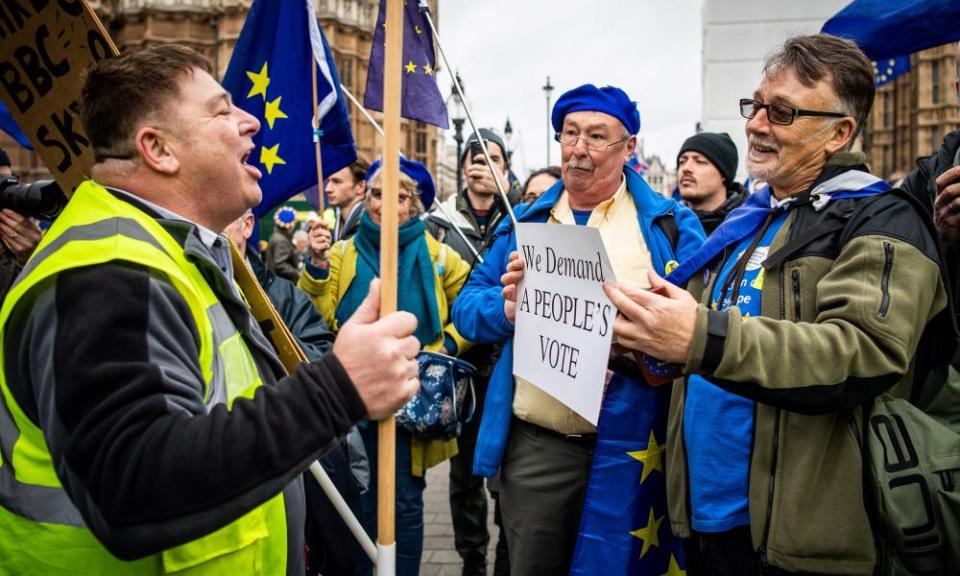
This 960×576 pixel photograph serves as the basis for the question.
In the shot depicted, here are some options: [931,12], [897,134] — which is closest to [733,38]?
[931,12]

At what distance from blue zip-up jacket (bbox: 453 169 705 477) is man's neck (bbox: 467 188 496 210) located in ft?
8.14

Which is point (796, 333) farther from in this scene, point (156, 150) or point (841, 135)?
point (156, 150)

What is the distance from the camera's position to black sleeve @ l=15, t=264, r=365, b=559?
3.84 feet

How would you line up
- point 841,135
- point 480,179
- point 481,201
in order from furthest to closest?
point 481,201 → point 480,179 → point 841,135

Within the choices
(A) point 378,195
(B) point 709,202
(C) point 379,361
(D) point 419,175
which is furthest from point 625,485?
(B) point 709,202

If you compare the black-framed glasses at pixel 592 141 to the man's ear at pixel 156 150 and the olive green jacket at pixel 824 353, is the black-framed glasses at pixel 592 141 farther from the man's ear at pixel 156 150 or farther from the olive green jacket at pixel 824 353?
the man's ear at pixel 156 150

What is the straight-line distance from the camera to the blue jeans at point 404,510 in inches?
145

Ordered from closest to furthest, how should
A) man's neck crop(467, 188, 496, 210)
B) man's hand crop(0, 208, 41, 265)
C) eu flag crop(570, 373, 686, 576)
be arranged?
1. eu flag crop(570, 373, 686, 576)
2. man's hand crop(0, 208, 41, 265)
3. man's neck crop(467, 188, 496, 210)

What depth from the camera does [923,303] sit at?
1770mm

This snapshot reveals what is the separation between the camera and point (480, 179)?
17.5ft

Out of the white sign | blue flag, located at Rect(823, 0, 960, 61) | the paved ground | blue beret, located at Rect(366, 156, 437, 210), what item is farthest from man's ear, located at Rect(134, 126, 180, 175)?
the paved ground

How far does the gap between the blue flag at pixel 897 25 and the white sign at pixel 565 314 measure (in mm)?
1948

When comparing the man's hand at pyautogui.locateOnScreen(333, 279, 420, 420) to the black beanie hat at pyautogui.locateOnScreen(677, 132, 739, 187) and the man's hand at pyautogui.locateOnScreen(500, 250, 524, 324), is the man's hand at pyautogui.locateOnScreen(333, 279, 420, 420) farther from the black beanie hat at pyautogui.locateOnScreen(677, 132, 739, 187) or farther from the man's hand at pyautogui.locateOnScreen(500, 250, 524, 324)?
the black beanie hat at pyautogui.locateOnScreen(677, 132, 739, 187)

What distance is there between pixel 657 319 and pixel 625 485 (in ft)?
3.75
